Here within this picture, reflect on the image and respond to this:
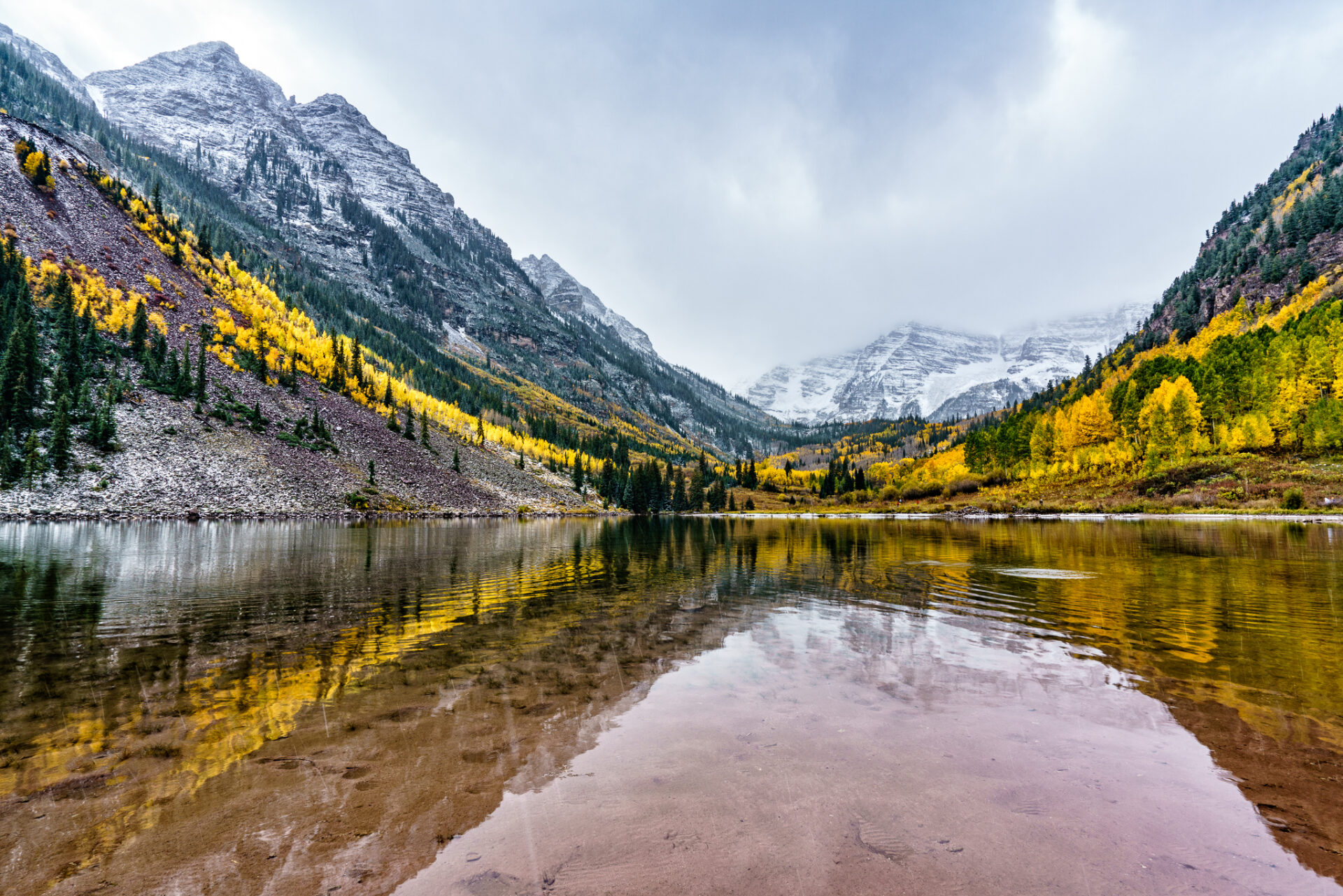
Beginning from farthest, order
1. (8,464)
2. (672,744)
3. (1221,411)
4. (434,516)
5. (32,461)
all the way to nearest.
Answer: (434,516), (1221,411), (32,461), (8,464), (672,744)

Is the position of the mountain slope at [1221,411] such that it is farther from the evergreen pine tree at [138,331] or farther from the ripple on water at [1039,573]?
the evergreen pine tree at [138,331]

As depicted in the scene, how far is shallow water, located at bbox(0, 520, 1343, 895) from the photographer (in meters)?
4.98

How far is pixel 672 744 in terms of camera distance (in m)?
7.86

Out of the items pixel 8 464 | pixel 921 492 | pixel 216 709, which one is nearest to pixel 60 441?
pixel 8 464

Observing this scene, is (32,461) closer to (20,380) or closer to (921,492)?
(20,380)

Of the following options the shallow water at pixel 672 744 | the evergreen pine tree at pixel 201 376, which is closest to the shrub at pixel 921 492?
the shallow water at pixel 672 744

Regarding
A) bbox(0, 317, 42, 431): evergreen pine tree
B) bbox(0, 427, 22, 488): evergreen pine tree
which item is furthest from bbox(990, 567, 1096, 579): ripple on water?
bbox(0, 317, 42, 431): evergreen pine tree

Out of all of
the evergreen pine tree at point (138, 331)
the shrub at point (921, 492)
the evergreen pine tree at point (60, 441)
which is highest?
the evergreen pine tree at point (138, 331)

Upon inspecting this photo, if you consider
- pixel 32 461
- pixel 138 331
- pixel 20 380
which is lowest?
pixel 32 461

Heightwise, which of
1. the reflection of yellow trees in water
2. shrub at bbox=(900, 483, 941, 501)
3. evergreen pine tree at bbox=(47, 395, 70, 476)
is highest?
evergreen pine tree at bbox=(47, 395, 70, 476)

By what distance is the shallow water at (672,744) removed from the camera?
16.3 feet

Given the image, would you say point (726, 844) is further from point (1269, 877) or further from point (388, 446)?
point (388, 446)

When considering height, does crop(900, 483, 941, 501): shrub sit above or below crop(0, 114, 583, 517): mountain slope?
below

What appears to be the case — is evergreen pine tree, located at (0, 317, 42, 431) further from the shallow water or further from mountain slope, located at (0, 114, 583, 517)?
the shallow water
